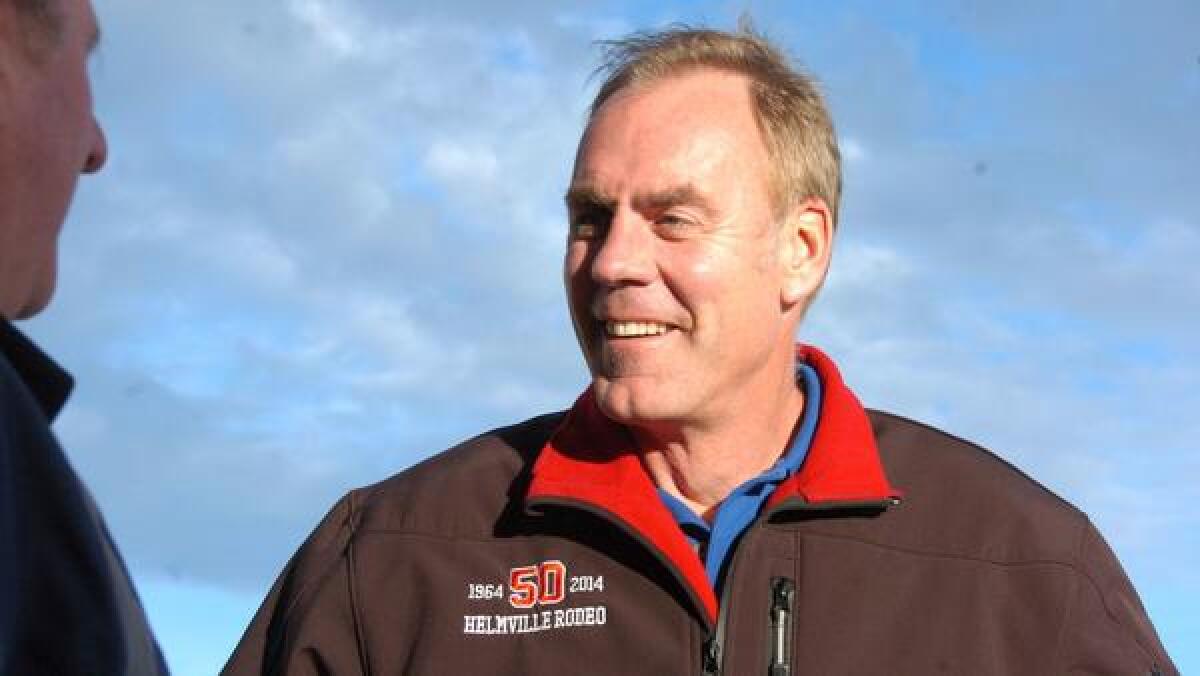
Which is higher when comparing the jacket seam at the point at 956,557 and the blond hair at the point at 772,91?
the blond hair at the point at 772,91

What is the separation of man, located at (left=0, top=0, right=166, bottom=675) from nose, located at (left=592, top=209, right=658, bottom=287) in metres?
2.47


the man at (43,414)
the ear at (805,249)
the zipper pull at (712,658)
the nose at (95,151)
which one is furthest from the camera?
the ear at (805,249)

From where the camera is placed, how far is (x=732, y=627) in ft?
15.0

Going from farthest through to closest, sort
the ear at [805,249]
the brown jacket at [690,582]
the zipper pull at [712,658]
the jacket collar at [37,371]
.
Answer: the ear at [805,249], the brown jacket at [690,582], the zipper pull at [712,658], the jacket collar at [37,371]

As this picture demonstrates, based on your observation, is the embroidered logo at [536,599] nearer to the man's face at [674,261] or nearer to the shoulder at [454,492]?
the shoulder at [454,492]

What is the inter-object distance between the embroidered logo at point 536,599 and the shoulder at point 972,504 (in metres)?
0.90

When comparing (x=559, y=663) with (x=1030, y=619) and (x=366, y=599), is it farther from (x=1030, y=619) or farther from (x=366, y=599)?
(x=1030, y=619)

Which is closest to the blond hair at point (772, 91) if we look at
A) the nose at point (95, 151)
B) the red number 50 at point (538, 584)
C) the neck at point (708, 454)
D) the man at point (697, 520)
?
the man at point (697, 520)

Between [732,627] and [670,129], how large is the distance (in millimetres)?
1382

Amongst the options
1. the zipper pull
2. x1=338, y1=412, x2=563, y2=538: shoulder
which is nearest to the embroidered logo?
x1=338, y1=412, x2=563, y2=538: shoulder

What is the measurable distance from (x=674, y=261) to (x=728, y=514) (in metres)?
0.71

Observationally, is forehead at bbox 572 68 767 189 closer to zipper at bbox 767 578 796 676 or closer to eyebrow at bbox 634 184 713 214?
eyebrow at bbox 634 184 713 214

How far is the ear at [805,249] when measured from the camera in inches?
201

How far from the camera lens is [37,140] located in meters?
2.20
